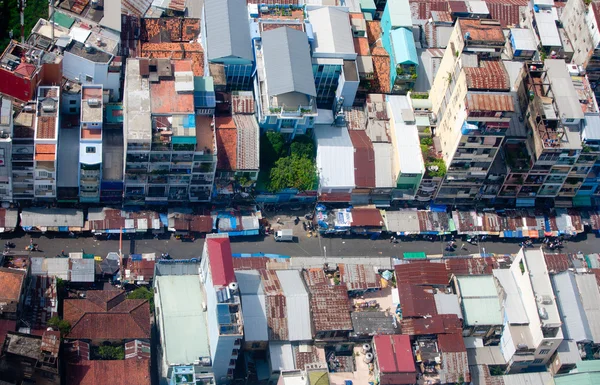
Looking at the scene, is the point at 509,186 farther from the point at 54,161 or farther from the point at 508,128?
the point at 54,161

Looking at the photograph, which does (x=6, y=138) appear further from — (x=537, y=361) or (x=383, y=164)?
(x=537, y=361)

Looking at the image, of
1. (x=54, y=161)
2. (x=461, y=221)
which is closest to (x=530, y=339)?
(x=461, y=221)

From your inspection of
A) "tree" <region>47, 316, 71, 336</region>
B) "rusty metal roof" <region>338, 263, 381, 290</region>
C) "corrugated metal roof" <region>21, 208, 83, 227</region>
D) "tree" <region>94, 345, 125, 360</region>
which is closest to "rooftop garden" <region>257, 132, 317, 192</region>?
"rusty metal roof" <region>338, 263, 381, 290</region>

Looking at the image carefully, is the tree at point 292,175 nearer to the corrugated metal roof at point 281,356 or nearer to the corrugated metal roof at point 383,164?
the corrugated metal roof at point 383,164

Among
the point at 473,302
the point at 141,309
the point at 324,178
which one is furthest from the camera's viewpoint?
the point at 324,178

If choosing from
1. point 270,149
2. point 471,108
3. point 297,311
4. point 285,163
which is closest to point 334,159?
point 285,163

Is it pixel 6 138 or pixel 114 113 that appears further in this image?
pixel 114 113
